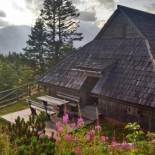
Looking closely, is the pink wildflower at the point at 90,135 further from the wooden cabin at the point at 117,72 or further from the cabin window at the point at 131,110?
the cabin window at the point at 131,110

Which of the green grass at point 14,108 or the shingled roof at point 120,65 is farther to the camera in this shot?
the green grass at point 14,108

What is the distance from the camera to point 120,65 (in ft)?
49.9

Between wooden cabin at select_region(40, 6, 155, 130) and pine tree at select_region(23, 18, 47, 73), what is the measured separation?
14.1m

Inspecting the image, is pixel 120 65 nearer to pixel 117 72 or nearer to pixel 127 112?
pixel 117 72

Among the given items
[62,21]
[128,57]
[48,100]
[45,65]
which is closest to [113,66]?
[128,57]

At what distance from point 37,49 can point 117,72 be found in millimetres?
20717

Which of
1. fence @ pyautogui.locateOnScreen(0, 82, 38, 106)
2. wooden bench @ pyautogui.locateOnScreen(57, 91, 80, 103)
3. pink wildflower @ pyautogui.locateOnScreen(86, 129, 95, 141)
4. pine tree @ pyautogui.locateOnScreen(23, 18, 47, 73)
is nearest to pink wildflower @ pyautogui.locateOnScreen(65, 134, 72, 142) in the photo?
pink wildflower @ pyautogui.locateOnScreen(86, 129, 95, 141)

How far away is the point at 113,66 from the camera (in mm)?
15516

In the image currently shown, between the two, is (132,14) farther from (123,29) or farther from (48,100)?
(48,100)

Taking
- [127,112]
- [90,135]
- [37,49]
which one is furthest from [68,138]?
[37,49]

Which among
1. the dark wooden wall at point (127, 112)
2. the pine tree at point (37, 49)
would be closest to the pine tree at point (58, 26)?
the pine tree at point (37, 49)

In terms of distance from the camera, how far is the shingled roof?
1296 cm

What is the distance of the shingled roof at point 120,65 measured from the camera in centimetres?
1296

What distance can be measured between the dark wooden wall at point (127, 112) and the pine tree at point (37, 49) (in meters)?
18.0
